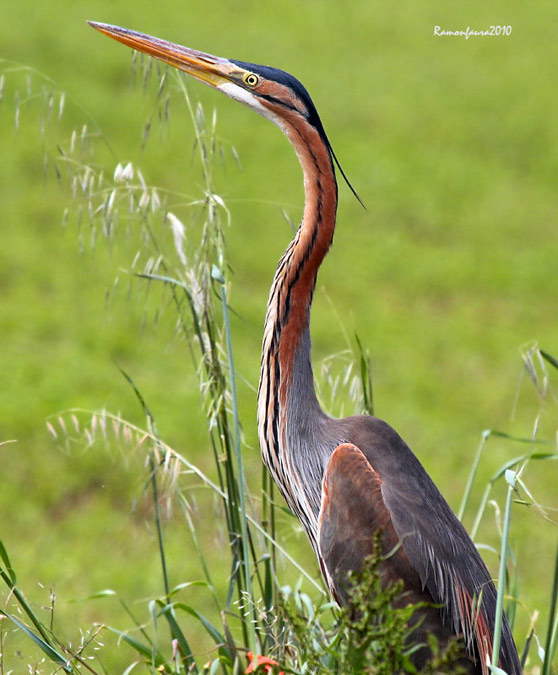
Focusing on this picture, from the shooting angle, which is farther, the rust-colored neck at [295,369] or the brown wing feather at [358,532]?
the rust-colored neck at [295,369]

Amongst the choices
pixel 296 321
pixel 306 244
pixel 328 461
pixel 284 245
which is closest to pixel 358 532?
pixel 328 461

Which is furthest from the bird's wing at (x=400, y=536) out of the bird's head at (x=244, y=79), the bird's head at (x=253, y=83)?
the bird's head at (x=244, y=79)

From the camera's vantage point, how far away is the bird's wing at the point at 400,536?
2.51 m

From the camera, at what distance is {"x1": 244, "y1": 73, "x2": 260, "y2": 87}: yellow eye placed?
2.61m

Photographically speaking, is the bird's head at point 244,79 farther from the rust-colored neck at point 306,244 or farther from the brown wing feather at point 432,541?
the brown wing feather at point 432,541

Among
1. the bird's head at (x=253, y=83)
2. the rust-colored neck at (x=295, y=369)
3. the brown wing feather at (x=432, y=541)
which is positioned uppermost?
the bird's head at (x=253, y=83)

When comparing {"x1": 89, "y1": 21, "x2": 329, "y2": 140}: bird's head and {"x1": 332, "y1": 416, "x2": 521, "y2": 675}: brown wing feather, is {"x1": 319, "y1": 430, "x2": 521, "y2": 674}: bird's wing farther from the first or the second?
{"x1": 89, "y1": 21, "x2": 329, "y2": 140}: bird's head

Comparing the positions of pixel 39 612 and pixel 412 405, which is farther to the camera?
pixel 412 405

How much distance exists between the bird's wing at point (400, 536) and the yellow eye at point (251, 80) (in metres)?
0.99

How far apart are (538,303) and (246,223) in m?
2.20

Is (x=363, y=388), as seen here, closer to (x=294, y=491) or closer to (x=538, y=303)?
(x=294, y=491)

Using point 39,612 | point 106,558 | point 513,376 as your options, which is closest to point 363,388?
point 39,612

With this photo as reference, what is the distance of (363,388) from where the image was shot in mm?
2709

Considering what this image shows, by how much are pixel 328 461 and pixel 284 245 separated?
176 inches
